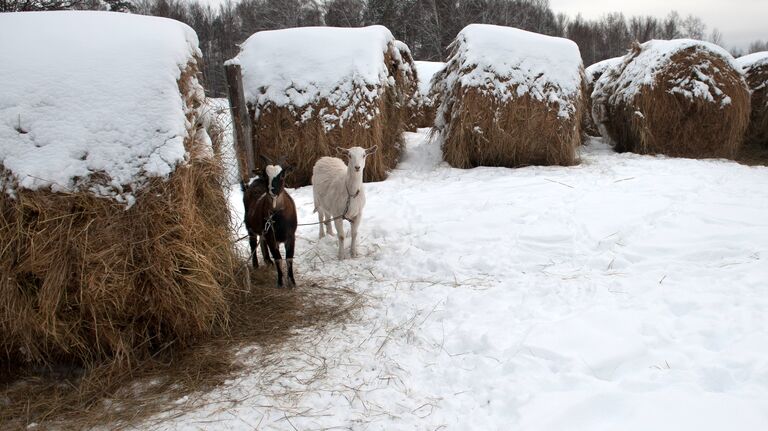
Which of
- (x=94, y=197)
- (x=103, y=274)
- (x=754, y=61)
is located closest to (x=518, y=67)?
(x=754, y=61)

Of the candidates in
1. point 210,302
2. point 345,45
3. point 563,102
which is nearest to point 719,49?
point 563,102

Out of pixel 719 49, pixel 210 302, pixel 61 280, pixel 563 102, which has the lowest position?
pixel 210 302

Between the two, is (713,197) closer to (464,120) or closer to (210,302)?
(464,120)

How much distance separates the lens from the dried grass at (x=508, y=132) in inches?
352

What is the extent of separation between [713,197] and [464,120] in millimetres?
4370

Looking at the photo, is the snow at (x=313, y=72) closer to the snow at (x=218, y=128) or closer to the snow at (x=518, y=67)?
the snow at (x=518, y=67)

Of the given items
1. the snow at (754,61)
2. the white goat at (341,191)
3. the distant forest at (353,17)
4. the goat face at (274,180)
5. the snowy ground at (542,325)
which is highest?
the distant forest at (353,17)

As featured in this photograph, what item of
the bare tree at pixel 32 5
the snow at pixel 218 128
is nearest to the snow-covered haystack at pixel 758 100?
the snow at pixel 218 128

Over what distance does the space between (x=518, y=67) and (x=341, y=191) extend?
5.50m

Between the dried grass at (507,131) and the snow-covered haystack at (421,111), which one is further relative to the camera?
the snow-covered haystack at (421,111)

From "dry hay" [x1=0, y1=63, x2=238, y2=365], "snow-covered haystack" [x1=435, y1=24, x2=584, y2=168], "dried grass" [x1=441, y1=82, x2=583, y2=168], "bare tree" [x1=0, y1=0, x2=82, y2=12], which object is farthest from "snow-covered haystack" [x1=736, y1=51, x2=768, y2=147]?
"bare tree" [x1=0, y1=0, x2=82, y2=12]

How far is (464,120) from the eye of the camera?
9.02 m

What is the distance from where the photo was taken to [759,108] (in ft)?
36.9

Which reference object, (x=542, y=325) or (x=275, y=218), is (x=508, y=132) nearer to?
(x=275, y=218)
